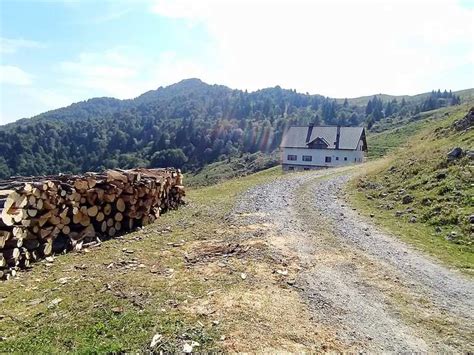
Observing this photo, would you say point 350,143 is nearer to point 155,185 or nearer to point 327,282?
point 155,185

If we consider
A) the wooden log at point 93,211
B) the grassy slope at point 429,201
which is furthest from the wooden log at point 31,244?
the grassy slope at point 429,201

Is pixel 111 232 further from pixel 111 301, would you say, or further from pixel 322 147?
pixel 322 147

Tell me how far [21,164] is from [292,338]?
567 feet

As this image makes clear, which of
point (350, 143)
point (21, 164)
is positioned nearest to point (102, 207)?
point (350, 143)

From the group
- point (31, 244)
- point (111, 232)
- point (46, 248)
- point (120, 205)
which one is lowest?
point (111, 232)

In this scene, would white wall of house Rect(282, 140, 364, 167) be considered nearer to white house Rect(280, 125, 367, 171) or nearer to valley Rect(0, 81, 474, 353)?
white house Rect(280, 125, 367, 171)

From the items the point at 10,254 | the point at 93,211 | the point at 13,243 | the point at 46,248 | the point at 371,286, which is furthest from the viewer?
the point at 93,211

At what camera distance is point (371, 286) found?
9.82 metres

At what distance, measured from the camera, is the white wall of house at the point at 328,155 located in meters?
71.4

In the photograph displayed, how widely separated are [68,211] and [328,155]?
6361cm

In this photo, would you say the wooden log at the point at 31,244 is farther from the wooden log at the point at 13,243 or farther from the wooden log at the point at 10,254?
the wooden log at the point at 10,254

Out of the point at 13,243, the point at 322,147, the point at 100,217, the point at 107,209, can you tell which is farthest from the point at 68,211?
the point at 322,147

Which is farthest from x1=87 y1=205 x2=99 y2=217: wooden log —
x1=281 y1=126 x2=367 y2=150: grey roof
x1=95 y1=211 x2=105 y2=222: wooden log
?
x1=281 y1=126 x2=367 y2=150: grey roof

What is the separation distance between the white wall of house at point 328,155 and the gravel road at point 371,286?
55347 mm
